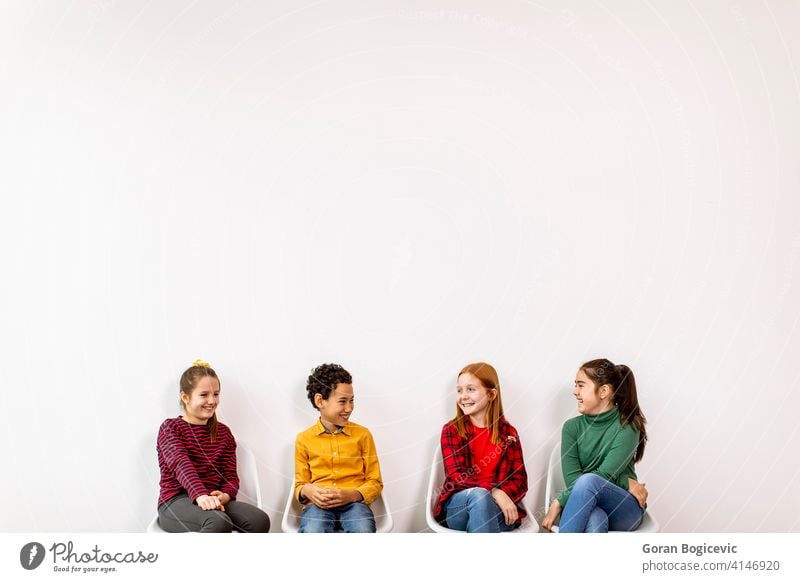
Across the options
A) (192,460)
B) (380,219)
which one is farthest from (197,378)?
(380,219)

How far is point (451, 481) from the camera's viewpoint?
2.42 metres

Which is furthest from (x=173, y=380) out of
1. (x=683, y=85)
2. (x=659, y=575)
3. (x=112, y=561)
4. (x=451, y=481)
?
(x=683, y=85)

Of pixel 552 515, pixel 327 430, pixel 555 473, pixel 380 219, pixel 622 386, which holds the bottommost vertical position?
pixel 552 515

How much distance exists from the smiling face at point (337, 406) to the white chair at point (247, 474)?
0.80 feet

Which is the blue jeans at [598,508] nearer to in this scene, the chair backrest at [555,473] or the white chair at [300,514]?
the chair backrest at [555,473]

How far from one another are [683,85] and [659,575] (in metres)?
1.40

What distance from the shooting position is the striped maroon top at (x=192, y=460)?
2355mm

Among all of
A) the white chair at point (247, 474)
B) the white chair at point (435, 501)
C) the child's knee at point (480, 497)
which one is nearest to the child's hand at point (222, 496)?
the white chair at point (247, 474)

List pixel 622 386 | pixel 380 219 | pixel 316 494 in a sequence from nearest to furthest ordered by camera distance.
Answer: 1. pixel 316 494
2. pixel 622 386
3. pixel 380 219

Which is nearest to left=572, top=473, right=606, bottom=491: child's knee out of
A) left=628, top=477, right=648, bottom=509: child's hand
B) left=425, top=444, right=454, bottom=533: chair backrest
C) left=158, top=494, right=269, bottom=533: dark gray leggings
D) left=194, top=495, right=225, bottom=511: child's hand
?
left=628, top=477, right=648, bottom=509: child's hand

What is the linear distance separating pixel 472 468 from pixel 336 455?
1.27 feet

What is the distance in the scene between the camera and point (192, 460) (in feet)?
7.86

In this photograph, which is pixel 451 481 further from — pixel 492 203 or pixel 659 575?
pixel 492 203

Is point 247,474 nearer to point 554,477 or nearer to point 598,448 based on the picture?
point 554,477
